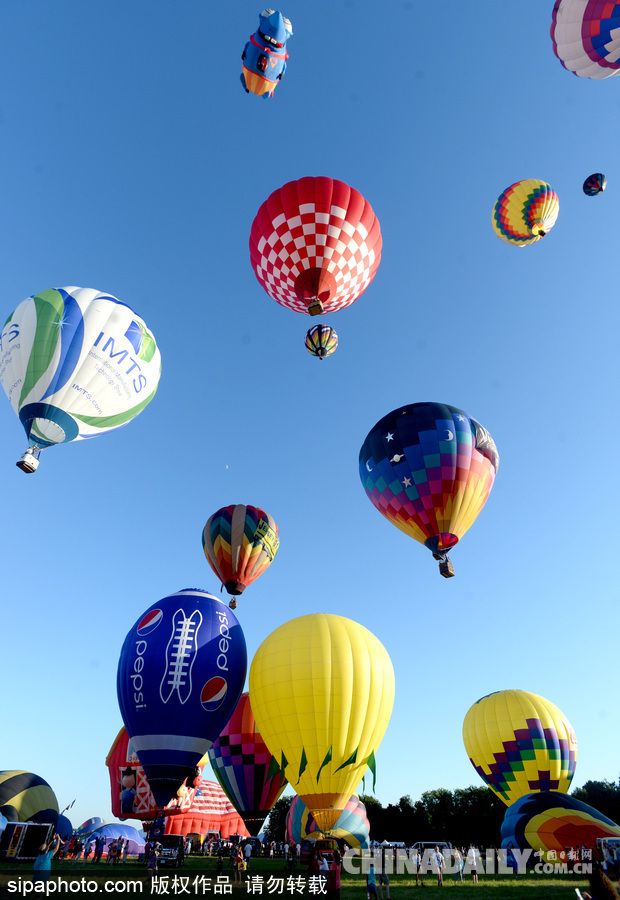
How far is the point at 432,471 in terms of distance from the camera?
1548 centimetres

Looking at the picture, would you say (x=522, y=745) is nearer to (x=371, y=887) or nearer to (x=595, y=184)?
(x=371, y=887)

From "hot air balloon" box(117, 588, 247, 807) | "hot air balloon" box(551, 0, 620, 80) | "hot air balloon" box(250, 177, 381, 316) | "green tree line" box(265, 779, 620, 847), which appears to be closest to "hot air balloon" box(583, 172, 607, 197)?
"hot air balloon" box(551, 0, 620, 80)

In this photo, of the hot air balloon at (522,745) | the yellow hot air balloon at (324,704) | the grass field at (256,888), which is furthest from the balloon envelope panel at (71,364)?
the hot air balloon at (522,745)

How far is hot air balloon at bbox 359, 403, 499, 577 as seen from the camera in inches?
606

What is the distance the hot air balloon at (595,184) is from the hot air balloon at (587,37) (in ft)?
12.9

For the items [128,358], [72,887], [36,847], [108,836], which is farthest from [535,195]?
[108,836]

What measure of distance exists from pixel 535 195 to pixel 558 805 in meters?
20.5

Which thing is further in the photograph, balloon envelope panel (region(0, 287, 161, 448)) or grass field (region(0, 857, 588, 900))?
balloon envelope panel (region(0, 287, 161, 448))

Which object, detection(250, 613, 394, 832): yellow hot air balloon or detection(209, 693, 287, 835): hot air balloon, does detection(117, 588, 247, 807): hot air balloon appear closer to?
detection(250, 613, 394, 832): yellow hot air balloon

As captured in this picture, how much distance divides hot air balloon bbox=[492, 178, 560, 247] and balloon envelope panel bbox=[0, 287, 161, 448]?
15462mm

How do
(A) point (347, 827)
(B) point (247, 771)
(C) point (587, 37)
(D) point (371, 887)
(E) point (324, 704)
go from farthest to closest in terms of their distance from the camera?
(B) point (247, 771) < (C) point (587, 37) < (A) point (347, 827) < (E) point (324, 704) < (D) point (371, 887)

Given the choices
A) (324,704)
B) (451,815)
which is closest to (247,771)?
(324,704)

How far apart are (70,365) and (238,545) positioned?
8899 millimetres

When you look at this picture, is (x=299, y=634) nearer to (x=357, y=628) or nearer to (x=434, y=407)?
(x=357, y=628)
